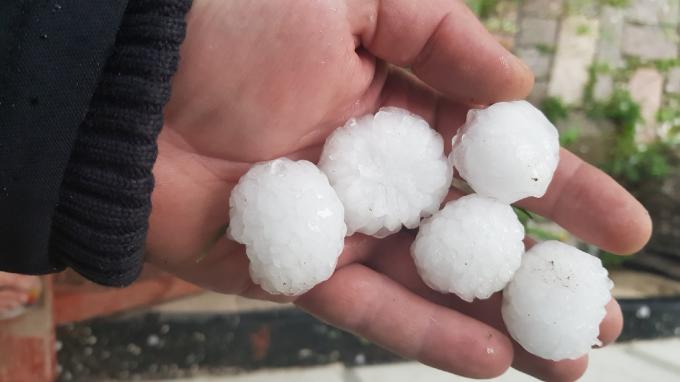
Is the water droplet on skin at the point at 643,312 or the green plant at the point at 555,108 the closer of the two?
the water droplet on skin at the point at 643,312

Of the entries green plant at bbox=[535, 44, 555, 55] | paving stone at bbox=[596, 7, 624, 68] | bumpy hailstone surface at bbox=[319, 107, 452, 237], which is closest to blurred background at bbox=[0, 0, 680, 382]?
bumpy hailstone surface at bbox=[319, 107, 452, 237]

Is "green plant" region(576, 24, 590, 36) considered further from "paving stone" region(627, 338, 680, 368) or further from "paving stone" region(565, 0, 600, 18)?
"paving stone" region(627, 338, 680, 368)

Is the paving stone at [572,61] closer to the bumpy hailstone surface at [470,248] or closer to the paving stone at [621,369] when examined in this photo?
the paving stone at [621,369]

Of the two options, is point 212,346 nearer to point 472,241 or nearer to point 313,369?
point 313,369

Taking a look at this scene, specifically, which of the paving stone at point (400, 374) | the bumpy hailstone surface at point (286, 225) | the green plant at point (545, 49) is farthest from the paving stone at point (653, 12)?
the bumpy hailstone surface at point (286, 225)

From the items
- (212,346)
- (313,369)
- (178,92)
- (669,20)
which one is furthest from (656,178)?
(178,92)

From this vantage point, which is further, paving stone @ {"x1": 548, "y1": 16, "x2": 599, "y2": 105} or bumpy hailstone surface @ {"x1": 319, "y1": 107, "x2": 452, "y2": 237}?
paving stone @ {"x1": 548, "y1": 16, "x2": 599, "y2": 105}
